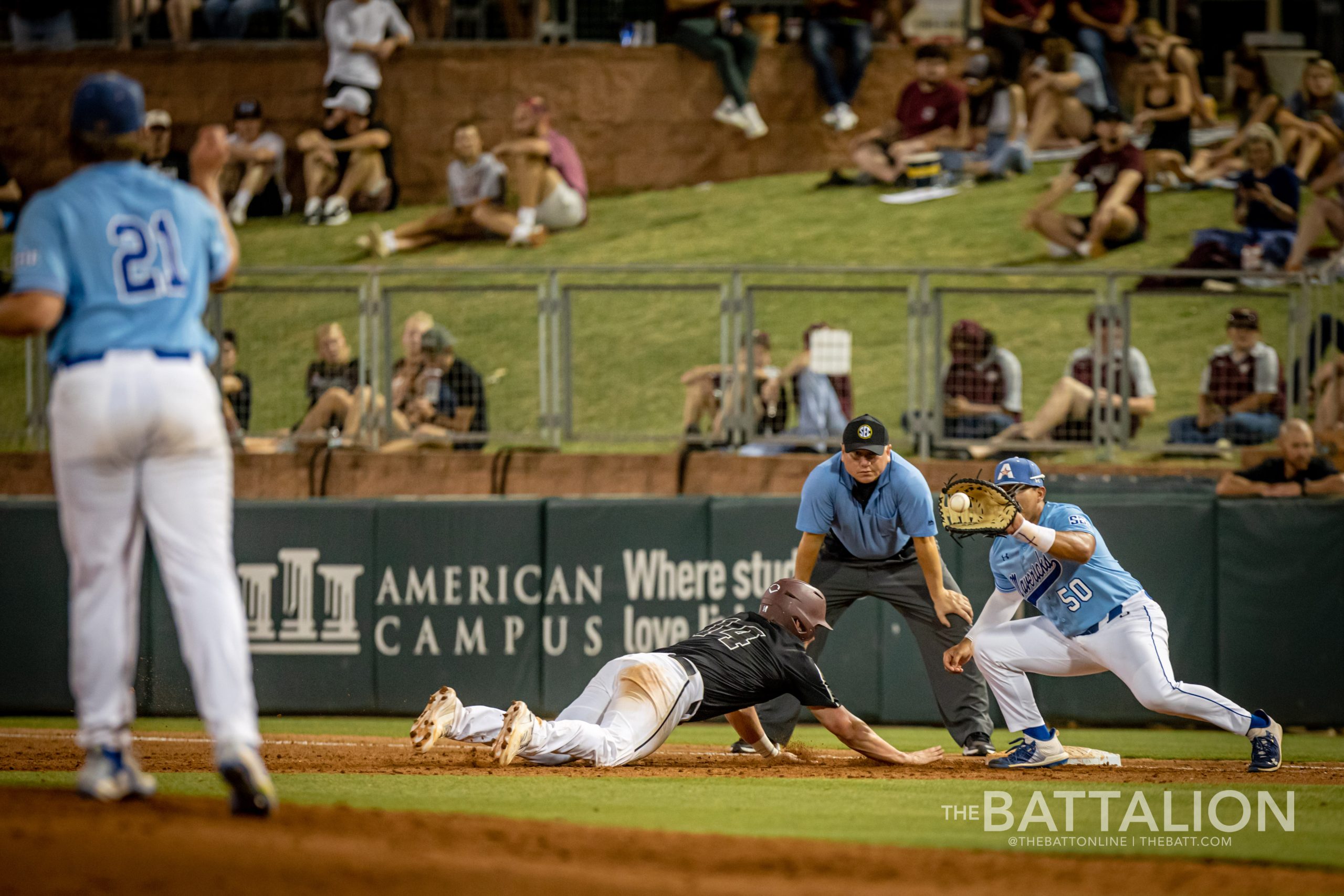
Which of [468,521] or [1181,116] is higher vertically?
[1181,116]

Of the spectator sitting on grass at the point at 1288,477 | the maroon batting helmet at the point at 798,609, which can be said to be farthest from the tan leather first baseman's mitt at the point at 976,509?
the spectator sitting on grass at the point at 1288,477

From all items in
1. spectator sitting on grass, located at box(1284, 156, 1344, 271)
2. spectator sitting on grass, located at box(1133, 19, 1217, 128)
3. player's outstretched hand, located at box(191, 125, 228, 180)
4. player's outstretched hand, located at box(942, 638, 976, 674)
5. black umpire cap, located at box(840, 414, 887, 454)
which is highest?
spectator sitting on grass, located at box(1133, 19, 1217, 128)

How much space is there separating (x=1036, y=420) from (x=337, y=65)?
34.5ft

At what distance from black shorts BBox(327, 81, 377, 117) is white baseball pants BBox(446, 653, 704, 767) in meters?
12.6

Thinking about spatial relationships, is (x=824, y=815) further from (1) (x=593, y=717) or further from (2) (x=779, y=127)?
(2) (x=779, y=127)

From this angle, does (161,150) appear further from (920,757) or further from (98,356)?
(98,356)

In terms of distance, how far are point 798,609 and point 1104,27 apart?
539 inches

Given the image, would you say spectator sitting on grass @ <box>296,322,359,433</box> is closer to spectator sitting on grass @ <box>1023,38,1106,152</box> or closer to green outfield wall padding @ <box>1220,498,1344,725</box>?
green outfield wall padding @ <box>1220,498,1344,725</box>

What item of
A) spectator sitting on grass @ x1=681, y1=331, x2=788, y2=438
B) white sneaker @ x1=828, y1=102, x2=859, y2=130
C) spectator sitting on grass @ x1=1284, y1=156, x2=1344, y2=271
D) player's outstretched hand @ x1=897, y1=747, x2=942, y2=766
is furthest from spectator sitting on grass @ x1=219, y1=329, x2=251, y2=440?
white sneaker @ x1=828, y1=102, x2=859, y2=130

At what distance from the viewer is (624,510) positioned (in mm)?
12062

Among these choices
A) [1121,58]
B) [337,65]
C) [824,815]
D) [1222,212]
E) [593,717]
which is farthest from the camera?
[1121,58]

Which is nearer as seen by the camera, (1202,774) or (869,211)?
(1202,774)

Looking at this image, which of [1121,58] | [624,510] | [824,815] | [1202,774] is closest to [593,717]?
[824,815]

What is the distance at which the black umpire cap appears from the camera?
28.2 ft
